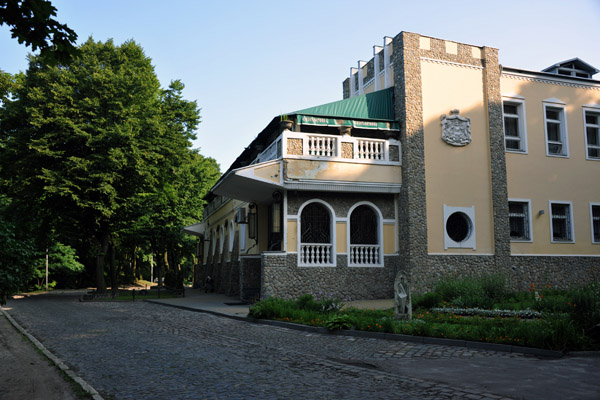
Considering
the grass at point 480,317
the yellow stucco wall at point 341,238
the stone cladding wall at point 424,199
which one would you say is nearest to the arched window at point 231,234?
the yellow stucco wall at point 341,238

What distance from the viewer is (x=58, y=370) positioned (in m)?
8.57

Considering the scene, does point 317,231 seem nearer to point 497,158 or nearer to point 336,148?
point 336,148

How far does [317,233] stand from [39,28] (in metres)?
16.7

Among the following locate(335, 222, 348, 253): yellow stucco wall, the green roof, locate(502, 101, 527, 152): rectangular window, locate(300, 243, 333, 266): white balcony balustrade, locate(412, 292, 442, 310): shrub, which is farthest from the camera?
locate(502, 101, 527, 152): rectangular window

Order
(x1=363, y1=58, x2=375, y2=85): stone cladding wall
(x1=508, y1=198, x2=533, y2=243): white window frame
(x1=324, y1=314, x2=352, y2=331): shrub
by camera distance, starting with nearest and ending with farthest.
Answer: (x1=324, y1=314, x2=352, y2=331): shrub → (x1=508, y1=198, x2=533, y2=243): white window frame → (x1=363, y1=58, x2=375, y2=85): stone cladding wall

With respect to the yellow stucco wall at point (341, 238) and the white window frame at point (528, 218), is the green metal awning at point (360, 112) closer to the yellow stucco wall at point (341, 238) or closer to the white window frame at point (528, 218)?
the yellow stucco wall at point (341, 238)

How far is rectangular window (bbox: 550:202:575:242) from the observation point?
983 inches

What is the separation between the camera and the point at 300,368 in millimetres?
8484

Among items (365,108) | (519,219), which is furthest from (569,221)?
(365,108)

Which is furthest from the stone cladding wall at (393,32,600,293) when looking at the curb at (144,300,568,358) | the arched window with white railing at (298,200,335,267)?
the curb at (144,300,568,358)

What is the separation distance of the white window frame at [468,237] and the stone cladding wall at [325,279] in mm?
2334

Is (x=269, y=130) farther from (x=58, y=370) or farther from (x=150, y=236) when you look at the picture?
(x=150, y=236)

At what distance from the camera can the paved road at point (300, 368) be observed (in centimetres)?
674

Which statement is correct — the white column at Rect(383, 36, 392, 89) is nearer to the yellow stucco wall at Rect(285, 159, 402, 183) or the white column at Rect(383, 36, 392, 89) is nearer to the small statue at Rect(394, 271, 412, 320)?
the yellow stucco wall at Rect(285, 159, 402, 183)
